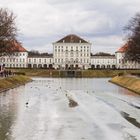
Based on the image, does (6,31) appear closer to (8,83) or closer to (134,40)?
(8,83)

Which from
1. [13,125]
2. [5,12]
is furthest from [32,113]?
[5,12]

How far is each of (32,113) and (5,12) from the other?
158ft

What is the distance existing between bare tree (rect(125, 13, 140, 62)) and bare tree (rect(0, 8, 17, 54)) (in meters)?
26.6

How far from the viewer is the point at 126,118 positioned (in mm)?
24734

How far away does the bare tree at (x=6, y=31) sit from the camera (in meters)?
65.1

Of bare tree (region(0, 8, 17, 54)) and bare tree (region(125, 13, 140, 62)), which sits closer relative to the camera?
bare tree (region(0, 8, 17, 54))

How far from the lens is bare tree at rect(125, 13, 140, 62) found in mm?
89812

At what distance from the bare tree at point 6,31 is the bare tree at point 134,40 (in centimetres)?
2663

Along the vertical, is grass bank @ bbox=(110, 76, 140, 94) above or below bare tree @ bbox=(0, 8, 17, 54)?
below

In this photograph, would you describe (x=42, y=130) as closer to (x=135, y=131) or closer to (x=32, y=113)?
(x=135, y=131)

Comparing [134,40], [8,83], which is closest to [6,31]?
[8,83]

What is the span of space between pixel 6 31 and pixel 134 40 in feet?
103

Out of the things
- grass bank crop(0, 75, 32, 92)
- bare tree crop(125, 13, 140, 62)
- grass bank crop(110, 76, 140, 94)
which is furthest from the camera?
bare tree crop(125, 13, 140, 62)

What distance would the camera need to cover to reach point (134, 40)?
90.1m
